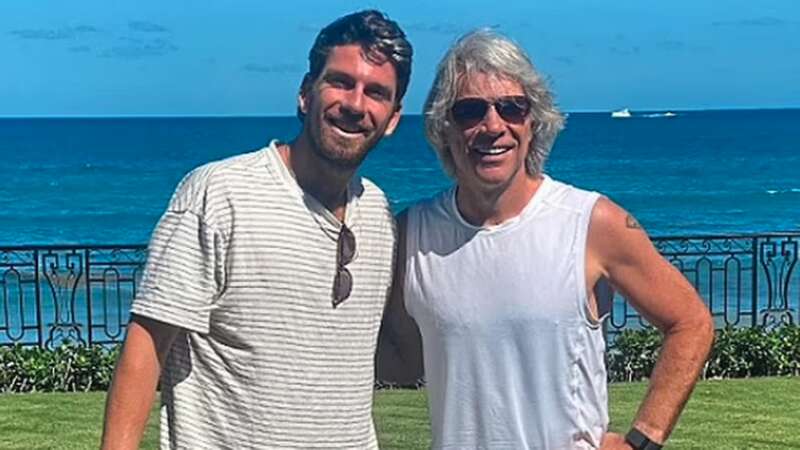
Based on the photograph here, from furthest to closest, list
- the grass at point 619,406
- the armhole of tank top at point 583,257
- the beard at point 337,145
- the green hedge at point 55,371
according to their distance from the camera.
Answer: the green hedge at point 55,371 < the grass at point 619,406 < the armhole of tank top at point 583,257 < the beard at point 337,145

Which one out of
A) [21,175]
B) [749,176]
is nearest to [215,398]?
[749,176]

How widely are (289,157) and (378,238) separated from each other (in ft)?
1.05

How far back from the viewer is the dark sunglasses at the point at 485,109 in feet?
9.73

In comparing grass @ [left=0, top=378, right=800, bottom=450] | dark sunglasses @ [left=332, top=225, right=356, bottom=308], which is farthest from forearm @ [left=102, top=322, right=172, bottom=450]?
grass @ [left=0, top=378, right=800, bottom=450]

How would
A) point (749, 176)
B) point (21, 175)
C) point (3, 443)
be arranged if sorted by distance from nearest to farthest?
point (3, 443) → point (749, 176) → point (21, 175)

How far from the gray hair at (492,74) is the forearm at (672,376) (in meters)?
0.54

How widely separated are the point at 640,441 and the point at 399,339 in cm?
68

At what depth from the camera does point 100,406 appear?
8.83 m

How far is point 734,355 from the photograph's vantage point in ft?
34.1

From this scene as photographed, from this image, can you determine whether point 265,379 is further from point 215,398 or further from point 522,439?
point 522,439

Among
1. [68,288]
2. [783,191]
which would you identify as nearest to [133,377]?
[68,288]

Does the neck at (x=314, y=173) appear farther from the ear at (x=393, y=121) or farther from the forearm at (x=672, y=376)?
the forearm at (x=672, y=376)

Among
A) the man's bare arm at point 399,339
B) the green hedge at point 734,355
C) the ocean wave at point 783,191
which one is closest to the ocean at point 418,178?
the ocean wave at point 783,191

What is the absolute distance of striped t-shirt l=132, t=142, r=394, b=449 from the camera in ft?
8.98
